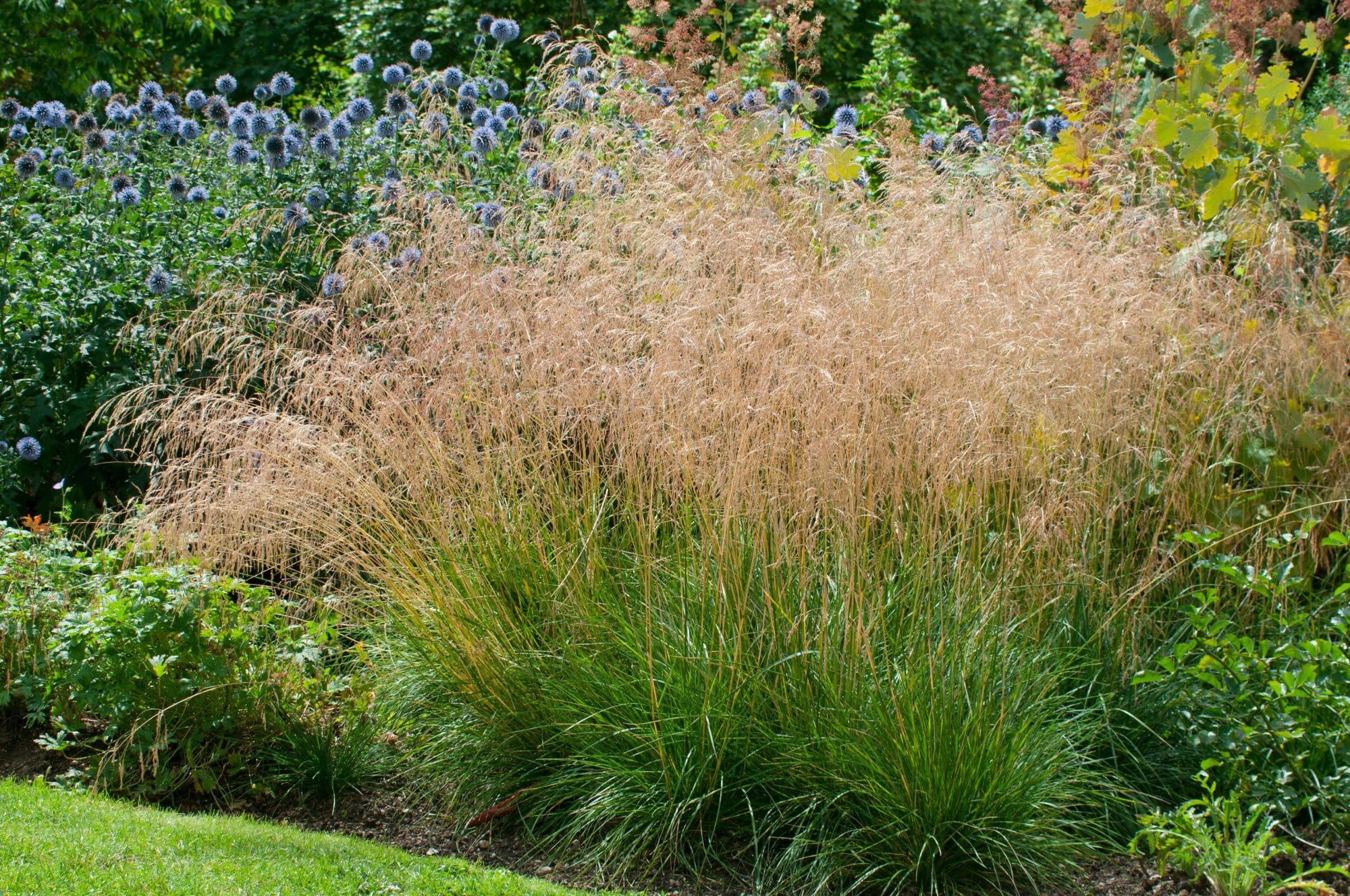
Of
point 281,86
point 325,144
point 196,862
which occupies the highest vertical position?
point 281,86

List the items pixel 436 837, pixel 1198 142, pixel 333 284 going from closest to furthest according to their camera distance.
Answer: pixel 436 837, pixel 1198 142, pixel 333 284

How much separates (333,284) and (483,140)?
4.67 ft

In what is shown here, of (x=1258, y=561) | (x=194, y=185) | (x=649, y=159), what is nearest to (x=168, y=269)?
(x=194, y=185)

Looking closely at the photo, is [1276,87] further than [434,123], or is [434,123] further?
[434,123]

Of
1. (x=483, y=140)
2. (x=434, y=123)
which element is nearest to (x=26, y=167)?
(x=434, y=123)

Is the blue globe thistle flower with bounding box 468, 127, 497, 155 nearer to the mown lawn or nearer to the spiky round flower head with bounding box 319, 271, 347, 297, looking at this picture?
the spiky round flower head with bounding box 319, 271, 347, 297

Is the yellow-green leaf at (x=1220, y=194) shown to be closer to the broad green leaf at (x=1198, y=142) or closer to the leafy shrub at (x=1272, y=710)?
the broad green leaf at (x=1198, y=142)

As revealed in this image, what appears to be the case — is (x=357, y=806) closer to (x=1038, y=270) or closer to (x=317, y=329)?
(x=317, y=329)

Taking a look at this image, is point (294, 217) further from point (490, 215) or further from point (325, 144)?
point (490, 215)

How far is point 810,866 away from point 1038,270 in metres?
2.15

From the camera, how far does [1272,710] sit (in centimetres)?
335

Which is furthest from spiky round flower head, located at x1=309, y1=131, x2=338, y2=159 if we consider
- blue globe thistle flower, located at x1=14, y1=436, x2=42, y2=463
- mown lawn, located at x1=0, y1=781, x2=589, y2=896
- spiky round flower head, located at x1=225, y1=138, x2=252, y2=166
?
mown lawn, located at x1=0, y1=781, x2=589, y2=896

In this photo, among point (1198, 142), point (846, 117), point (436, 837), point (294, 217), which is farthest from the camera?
point (846, 117)

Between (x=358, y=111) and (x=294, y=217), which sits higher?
(x=358, y=111)
